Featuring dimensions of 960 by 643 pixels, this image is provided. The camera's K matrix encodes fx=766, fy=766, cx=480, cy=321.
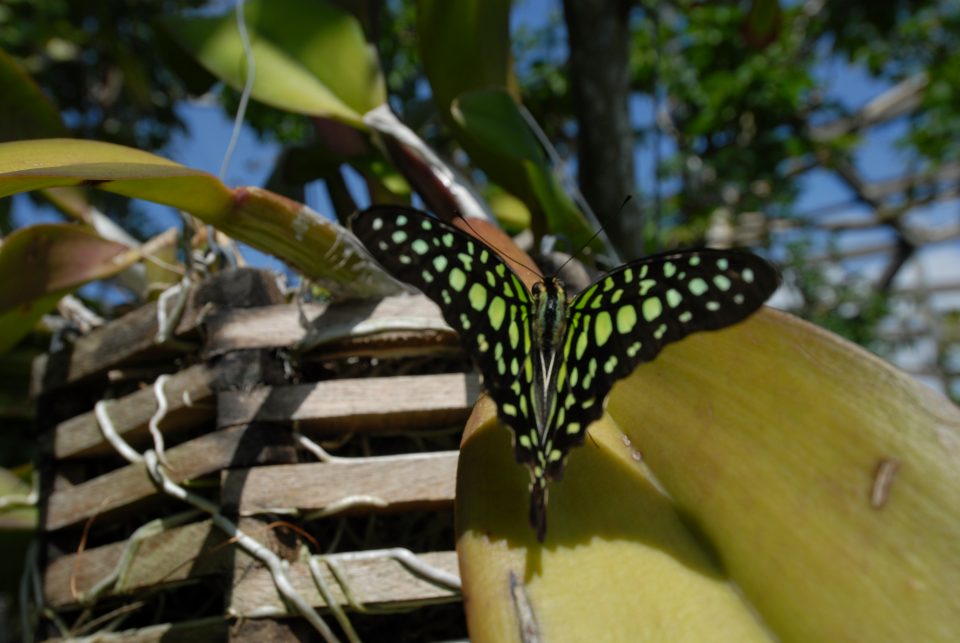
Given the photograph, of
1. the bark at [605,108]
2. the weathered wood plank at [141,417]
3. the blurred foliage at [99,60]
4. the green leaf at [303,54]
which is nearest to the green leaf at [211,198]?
the weathered wood plank at [141,417]

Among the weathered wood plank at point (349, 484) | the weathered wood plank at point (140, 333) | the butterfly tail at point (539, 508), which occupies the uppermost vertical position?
the weathered wood plank at point (140, 333)

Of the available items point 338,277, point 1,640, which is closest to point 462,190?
point 338,277

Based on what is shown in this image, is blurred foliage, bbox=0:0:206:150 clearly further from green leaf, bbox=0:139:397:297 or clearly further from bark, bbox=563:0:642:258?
green leaf, bbox=0:139:397:297

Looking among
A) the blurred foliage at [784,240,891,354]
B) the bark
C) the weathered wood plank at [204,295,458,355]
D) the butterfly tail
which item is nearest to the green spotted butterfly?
the butterfly tail

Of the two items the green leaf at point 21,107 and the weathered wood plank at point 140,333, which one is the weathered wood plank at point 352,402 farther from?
the green leaf at point 21,107

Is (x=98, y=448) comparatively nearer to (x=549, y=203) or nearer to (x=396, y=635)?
(x=396, y=635)

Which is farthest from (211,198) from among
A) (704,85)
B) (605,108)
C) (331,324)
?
(704,85)

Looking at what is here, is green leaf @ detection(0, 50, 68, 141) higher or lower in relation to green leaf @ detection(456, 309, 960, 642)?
higher
